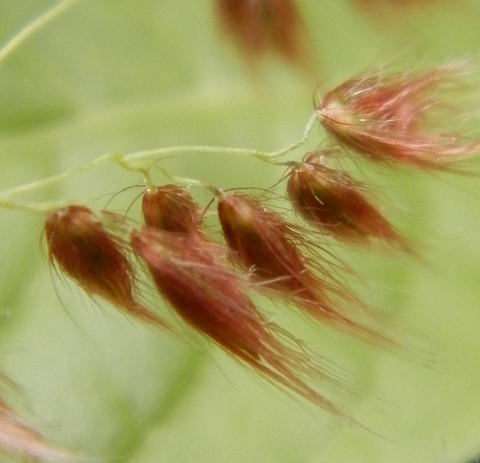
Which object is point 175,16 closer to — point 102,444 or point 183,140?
point 183,140

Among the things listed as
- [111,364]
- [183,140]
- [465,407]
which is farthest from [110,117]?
[465,407]

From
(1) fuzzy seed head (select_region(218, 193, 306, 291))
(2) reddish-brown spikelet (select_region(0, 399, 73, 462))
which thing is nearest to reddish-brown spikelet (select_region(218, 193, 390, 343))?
(1) fuzzy seed head (select_region(218, 193, 306, 291))

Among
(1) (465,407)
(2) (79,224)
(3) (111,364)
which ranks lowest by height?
(1) (465,407)

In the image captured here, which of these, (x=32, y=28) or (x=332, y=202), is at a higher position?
(x=32, y=28)

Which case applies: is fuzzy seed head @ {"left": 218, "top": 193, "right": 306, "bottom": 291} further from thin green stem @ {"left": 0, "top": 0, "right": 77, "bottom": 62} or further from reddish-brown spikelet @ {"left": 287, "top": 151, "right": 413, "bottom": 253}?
thin green stem @ {"left": 0, "top": 0, "right": 77, "bottom": 62}

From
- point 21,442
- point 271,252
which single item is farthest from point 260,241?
point 21,442

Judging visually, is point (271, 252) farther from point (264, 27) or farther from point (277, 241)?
point (264, 27)

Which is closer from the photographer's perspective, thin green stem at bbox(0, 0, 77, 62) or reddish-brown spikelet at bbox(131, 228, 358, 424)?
reddish-brown spikelet at bbox(131, 228, 358, 424)
